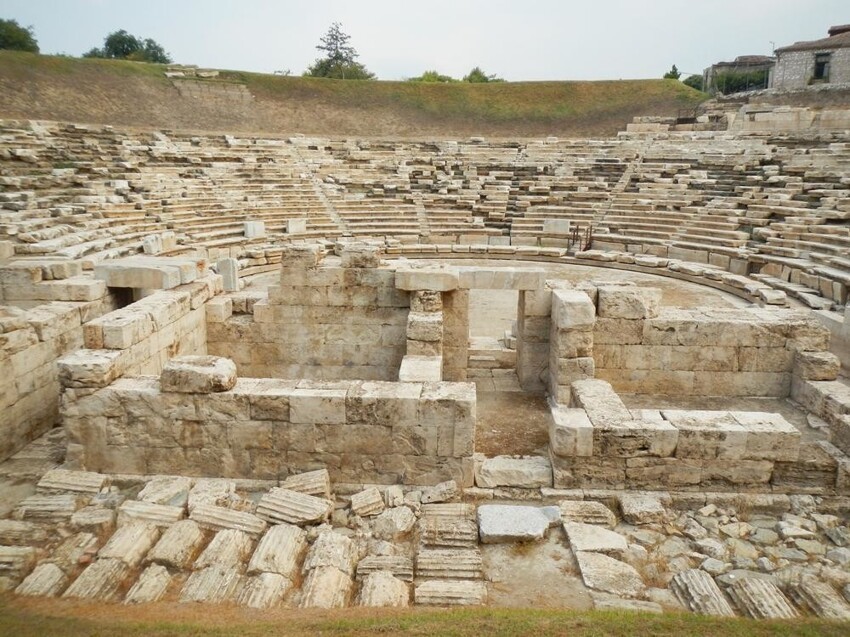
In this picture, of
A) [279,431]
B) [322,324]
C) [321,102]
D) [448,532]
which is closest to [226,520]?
[279,431]

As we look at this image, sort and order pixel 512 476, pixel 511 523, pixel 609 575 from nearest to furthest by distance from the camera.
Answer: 1. pixel 609 575
2. pixel 511 523
3. pixel 512 476

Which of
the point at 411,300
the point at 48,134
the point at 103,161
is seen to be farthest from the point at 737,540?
the point at 48,134

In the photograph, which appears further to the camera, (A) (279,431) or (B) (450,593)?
(A) (279,431)

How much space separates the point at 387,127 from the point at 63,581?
32.7 meters

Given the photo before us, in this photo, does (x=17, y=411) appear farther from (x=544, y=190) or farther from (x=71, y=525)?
(x=544, y=190)

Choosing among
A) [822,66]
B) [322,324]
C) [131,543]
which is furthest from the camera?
[822,66]

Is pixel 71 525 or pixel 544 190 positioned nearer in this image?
pixel 71 525

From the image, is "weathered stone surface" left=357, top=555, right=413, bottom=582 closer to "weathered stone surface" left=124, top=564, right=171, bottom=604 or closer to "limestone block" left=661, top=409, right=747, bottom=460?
"weathered stone surface" left=124, top=564, right=171, bottom=604

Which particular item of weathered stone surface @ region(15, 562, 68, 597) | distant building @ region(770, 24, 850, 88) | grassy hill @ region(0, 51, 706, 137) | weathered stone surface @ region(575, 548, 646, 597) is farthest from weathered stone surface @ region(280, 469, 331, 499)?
distant building @ region(770, 24, 850, 88)

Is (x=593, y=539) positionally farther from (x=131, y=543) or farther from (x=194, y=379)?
(x=194, y=379)

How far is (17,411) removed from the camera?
741cm

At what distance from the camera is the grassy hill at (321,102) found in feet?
94.9

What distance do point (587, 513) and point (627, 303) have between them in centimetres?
363

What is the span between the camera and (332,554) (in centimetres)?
514
